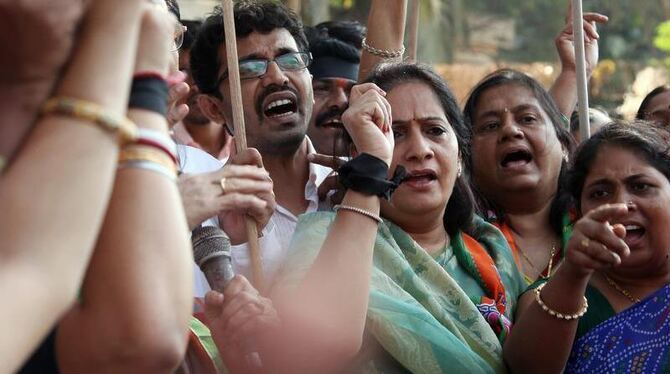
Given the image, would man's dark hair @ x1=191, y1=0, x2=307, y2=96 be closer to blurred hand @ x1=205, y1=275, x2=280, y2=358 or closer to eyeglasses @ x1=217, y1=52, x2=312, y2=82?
eyeglasses @ x1=217, y1=52, x2=312, y2=82

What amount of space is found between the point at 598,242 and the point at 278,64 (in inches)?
54.4

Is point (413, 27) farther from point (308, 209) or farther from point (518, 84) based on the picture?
point (308, 209)

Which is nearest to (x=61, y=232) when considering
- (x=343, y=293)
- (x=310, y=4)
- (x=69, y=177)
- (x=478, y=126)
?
(x=69, y=177)

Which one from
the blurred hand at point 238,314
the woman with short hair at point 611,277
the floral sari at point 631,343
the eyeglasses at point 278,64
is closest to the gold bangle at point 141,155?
the blurred hand at point 238,314

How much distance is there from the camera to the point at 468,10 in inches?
831

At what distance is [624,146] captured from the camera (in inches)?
130

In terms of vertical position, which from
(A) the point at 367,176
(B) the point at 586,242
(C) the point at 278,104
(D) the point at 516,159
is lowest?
(D) the point at 516,159

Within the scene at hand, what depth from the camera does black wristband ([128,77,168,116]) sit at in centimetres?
155

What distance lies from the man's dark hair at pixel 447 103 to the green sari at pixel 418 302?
17 cm

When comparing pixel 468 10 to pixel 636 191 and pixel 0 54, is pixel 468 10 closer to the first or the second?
pixel 636 191

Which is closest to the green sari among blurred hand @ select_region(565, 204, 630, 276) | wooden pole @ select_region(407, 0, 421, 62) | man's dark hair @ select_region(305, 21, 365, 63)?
blurred hand @ select_region(565, 204, 630, 276)

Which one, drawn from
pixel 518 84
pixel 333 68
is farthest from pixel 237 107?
pixel 333 68

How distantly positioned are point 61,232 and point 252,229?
1446mm

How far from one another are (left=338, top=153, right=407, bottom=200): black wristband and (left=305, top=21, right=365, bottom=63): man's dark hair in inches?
80.2
